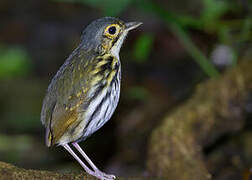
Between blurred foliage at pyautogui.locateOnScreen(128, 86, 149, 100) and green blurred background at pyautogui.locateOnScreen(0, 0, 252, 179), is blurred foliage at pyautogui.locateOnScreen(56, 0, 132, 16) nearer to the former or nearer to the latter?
green blurred background at pyautogui.locateOnScreen(0, 0, 252, 179)

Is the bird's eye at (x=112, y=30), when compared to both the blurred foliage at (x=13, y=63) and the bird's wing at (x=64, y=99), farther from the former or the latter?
the blurred foliage at (x=13, y=63)

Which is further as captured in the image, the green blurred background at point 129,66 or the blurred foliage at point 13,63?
the blurred foliage at point 13,63

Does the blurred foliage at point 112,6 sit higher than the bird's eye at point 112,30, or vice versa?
the bird's eye at point 112,30

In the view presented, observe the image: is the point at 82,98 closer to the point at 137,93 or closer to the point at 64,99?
the point at 64,99

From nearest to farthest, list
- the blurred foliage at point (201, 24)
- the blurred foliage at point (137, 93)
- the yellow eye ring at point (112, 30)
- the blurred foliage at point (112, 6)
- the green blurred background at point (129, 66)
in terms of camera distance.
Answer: the yellow eye ring at point (112, 30) < the blurred foliage at point (112, 6) < the blurred foliage at point (201, 24) < the green blurred background at point (129, 66) < the blurred foliage at point (137, 93)

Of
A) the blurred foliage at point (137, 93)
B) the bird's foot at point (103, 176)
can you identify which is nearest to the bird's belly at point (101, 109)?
the bird's foot at point (103, 176)

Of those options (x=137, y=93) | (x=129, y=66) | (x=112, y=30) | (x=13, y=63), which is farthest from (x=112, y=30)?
(x=13, y=63)
